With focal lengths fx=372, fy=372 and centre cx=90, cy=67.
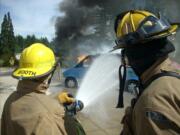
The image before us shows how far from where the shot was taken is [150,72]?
186 centimetres

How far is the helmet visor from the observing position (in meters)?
1.87

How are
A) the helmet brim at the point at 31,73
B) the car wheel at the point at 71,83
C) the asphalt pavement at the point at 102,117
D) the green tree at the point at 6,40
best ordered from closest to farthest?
1. the helmet brim at the point at 31,73
2. the asphalt pavement at the point at 102,117
3. the car wheel at the point at 71,83
4. the green tree at the point at 6,40

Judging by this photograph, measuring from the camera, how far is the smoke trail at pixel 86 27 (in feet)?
Result: 129

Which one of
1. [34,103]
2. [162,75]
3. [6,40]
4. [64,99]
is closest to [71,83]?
[64,99]

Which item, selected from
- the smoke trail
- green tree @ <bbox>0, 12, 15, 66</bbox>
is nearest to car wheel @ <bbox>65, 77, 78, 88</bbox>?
the smoke trail

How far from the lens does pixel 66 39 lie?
39719 mm

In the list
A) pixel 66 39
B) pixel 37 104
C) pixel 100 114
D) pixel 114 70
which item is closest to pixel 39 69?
pixel 37 104

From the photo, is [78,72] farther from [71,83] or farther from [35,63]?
[35,63]

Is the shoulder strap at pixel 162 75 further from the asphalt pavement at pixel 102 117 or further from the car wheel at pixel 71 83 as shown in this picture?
the car wheel at pixel 71 83

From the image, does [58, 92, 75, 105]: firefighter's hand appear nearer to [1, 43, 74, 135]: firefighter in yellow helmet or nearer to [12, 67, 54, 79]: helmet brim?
[1, 43, 74, 135]: firefighter in yellow helmet

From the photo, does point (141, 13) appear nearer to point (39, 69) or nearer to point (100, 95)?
point (39, 69)

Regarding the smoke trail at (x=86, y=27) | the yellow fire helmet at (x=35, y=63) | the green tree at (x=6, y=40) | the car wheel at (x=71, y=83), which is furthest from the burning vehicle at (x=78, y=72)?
the green tree at (x=6, y=40)

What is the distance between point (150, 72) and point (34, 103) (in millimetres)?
832

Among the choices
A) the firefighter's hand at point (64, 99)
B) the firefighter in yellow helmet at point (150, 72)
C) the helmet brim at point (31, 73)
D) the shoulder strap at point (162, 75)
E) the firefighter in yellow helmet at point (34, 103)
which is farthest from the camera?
the firefighter's hand at point (64, 99)
